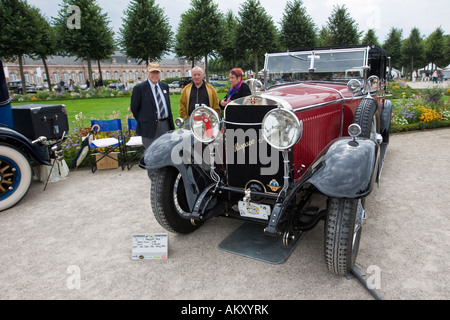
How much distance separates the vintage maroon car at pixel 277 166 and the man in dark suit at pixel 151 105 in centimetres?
118

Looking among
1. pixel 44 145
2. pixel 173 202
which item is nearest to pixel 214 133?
pixel 173 202

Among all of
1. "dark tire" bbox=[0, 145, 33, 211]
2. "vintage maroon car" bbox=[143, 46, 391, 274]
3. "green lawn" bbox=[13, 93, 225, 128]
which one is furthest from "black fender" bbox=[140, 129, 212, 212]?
"green lawn" bbox=[13, 93, 225, 128]

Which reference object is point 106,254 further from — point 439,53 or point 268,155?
point 439,53

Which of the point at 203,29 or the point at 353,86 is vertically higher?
the point at 203,29

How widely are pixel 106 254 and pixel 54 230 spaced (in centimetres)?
96

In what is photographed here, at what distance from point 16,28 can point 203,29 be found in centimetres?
1227

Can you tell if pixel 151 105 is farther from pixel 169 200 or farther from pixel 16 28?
pixel 16 28

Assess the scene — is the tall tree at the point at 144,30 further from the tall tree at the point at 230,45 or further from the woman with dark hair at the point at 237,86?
the woman with dark hair at the point at 237,86

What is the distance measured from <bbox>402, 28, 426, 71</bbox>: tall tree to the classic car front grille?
45388mm

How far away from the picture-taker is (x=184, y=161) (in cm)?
329

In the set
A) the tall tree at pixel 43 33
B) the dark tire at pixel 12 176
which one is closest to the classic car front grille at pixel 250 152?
the dark tire at pixel 12 176

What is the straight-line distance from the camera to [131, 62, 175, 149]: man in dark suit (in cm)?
457

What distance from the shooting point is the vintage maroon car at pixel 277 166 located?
8.16ft

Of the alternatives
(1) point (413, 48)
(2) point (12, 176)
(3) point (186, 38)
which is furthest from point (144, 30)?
(1) point (413, 48)
